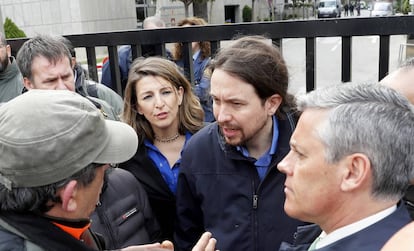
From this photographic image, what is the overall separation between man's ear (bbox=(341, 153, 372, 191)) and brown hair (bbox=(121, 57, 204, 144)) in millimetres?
1591

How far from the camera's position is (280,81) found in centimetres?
229

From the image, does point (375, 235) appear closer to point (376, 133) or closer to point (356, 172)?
point (356, 172)

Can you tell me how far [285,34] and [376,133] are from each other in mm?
2112

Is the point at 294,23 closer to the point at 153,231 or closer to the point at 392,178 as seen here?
the point at 153,231

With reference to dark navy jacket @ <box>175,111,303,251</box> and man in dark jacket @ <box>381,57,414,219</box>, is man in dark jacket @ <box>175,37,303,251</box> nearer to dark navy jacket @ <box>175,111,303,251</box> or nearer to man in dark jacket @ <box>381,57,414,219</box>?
dark navy jacket @ <box>175,111,303,251</box>

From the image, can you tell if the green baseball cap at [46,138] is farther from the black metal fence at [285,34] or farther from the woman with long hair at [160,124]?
the black metal fence at [285,34]

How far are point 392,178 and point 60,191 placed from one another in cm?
99

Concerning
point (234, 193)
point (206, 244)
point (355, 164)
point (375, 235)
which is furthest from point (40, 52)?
point (375, 235)

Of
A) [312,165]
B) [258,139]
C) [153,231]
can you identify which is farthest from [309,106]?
[153,231]

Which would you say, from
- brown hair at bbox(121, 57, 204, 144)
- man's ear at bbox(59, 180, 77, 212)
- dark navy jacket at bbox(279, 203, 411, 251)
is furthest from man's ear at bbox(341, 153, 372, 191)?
brown hair at bbox(121, 57, 204, 144)

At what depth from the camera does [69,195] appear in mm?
1447

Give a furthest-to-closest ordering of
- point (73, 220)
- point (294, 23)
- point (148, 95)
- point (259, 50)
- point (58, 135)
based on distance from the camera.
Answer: point (294, 23), point (148, 95), point (259, 50), point (73, 220), point (58, 135)

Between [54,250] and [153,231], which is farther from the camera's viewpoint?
[153,231]

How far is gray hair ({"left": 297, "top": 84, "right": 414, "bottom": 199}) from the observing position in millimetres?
1374
